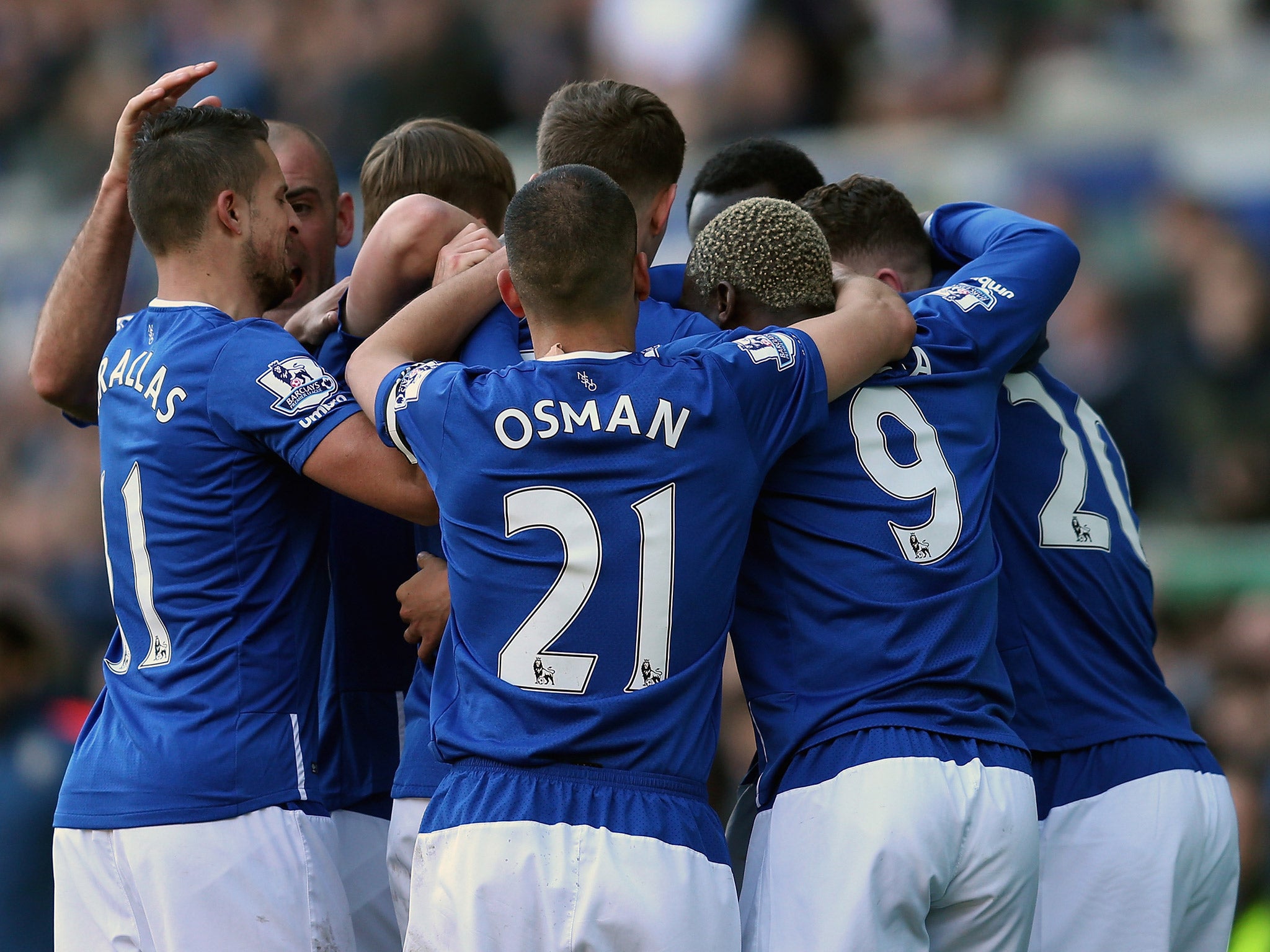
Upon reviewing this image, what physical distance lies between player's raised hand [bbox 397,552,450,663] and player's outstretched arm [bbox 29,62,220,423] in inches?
48.7

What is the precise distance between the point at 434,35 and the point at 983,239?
9108 millimetres

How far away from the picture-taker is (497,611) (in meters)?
2.90

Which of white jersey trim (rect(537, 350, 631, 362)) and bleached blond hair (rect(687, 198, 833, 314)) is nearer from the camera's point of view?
white jersey trim (rect(537, 350, 631, 362))

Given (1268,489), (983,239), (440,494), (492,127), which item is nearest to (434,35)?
(492,127)

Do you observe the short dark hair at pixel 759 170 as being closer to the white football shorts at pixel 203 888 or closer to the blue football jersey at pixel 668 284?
the blue football jersey at pixel 668 284

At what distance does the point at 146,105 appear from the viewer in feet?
12.4

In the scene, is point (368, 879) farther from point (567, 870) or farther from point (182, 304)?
point (182, 304)

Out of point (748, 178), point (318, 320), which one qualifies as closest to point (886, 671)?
point (748, 178)

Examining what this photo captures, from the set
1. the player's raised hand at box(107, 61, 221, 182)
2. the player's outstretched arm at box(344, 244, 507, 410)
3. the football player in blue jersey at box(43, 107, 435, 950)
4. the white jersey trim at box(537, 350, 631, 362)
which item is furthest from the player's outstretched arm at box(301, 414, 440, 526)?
the player's raised hand at box(107, 61, 221, 182)

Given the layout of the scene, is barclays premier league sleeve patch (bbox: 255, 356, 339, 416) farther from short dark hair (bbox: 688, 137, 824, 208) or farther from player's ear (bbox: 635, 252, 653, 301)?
short dark hair (bbox: 688, 137, 824, 208)

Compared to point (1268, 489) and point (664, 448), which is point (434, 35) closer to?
point (1268, 489)

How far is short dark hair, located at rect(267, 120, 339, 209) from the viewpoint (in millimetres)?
4344

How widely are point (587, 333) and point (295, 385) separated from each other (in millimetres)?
682

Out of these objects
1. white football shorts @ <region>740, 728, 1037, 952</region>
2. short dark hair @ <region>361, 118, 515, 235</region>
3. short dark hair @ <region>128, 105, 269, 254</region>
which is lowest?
white football shorts @ <region>740, 728, 1037, 952</region>
